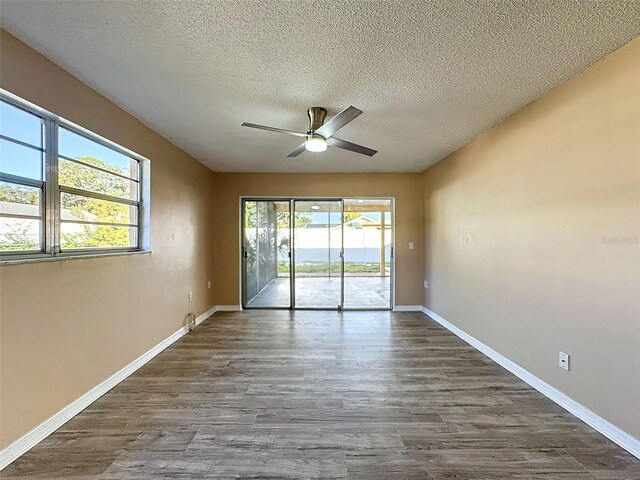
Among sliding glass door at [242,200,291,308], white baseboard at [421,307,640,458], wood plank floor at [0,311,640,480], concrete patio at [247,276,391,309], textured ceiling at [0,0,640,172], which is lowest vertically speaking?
wood plank floor at [0,311,640,480]

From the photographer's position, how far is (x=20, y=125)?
1.81m

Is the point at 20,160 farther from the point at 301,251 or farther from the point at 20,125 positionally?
the point at 301,251

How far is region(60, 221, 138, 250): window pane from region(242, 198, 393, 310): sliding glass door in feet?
7.59

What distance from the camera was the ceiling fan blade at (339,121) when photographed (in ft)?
6.94

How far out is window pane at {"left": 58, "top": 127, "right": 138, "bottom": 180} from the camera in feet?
7.10

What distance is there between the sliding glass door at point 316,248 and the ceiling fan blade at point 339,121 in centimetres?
267

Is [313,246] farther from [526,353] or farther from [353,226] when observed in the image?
[526,353]

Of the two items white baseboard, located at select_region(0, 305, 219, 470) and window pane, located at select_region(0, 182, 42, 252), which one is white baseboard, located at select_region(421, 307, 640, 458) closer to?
white baseboard, located at select_region(0, 305, 219, 470)

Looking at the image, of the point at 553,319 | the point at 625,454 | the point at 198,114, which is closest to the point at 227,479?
the point at 625,454

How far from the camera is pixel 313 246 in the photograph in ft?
17.6

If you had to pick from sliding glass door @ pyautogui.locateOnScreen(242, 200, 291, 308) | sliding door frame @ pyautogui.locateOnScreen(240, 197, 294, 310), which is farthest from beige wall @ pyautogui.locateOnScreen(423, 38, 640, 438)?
sliding glass door @ pyautogui.locateOnScreen(242, 200, 291, 308)

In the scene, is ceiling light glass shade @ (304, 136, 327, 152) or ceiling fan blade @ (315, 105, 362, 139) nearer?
ceiling fan blade @ (315, 105, 362, 139)

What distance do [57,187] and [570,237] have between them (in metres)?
3.60

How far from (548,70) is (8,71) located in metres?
3.27
